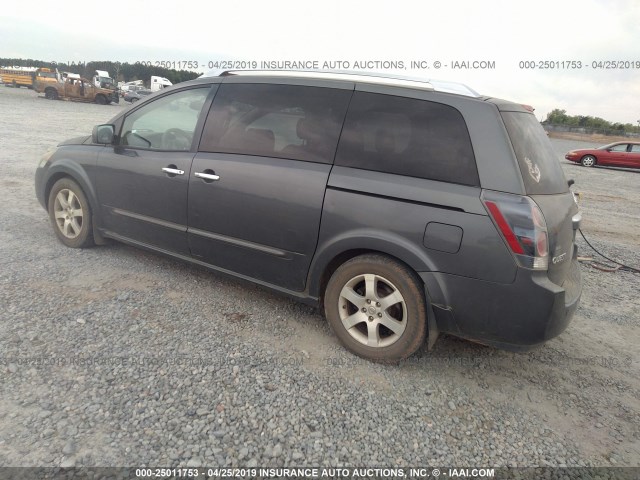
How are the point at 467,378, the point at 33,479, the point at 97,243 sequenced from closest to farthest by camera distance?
1. the point at 33,479
2. the point at 467,378
3. the point at 97,243

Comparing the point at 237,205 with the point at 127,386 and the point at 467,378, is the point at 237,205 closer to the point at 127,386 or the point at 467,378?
the point at 127,386

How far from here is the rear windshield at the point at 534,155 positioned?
2.69 metres

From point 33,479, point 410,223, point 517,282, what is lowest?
point 33,479

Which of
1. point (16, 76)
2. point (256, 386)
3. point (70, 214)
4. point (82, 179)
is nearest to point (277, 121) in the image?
point (256, 386)

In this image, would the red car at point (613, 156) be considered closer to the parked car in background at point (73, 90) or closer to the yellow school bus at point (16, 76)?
the parked car in background at point (73, 90)

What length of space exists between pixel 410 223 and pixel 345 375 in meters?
1.03

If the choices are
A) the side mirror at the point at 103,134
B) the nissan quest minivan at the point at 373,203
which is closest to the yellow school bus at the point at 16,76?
the side mirror at the point at 103,134

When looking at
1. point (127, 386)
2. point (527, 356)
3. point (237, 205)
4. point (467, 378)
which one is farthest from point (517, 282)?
point (127, 386)

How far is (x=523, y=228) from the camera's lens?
252 centimetres

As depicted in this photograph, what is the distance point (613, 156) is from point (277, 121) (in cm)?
2053

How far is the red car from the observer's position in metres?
18.9

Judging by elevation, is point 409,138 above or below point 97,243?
above

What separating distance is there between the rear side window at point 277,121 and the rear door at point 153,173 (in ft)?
0.88

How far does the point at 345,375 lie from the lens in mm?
2850
